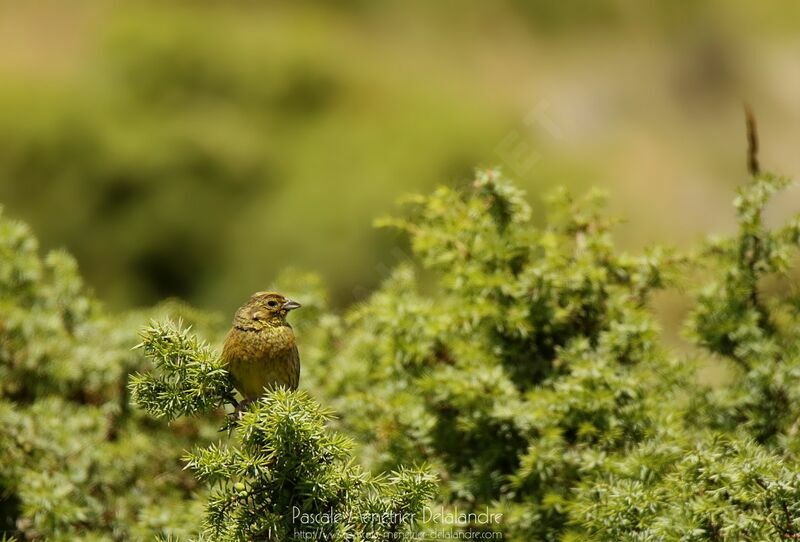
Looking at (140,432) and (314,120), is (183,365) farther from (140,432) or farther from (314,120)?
(314,120)

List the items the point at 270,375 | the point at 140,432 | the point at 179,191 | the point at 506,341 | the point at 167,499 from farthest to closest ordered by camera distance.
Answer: the point at 179,191
the point at 140,432
the point at 167,499
the point at 506,341
the point at 270,375

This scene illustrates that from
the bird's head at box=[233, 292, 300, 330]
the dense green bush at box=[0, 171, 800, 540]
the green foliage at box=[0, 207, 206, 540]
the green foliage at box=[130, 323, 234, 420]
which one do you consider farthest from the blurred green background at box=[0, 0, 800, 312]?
the green foliage at box=[130, 323, 234, 420]

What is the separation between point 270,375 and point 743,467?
944 millimetres

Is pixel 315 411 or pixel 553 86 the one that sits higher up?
pixel 553 86

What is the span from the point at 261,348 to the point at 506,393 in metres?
0.66

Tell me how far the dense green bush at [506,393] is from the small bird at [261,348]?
0.08m

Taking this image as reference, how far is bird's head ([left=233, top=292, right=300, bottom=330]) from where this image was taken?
2041 mm

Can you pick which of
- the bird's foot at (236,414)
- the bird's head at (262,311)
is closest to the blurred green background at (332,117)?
the bird's head at (262,311)

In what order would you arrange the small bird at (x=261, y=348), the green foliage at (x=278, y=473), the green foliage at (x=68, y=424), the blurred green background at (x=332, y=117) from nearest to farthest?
the green foliage at (x=278, y=473) < the small bird at (x=261, y=348) < the green foliage at (x=68, y=424) < the blurred green background at (x=332, y=117)

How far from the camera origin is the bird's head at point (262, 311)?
2041 mm

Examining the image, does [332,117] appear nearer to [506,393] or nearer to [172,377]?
[506,393]

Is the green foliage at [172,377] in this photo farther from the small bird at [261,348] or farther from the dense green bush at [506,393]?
the small bird at [261,348]

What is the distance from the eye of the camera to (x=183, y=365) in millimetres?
1759

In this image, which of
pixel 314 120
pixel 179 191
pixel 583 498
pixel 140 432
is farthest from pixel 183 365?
pixel 314 120
